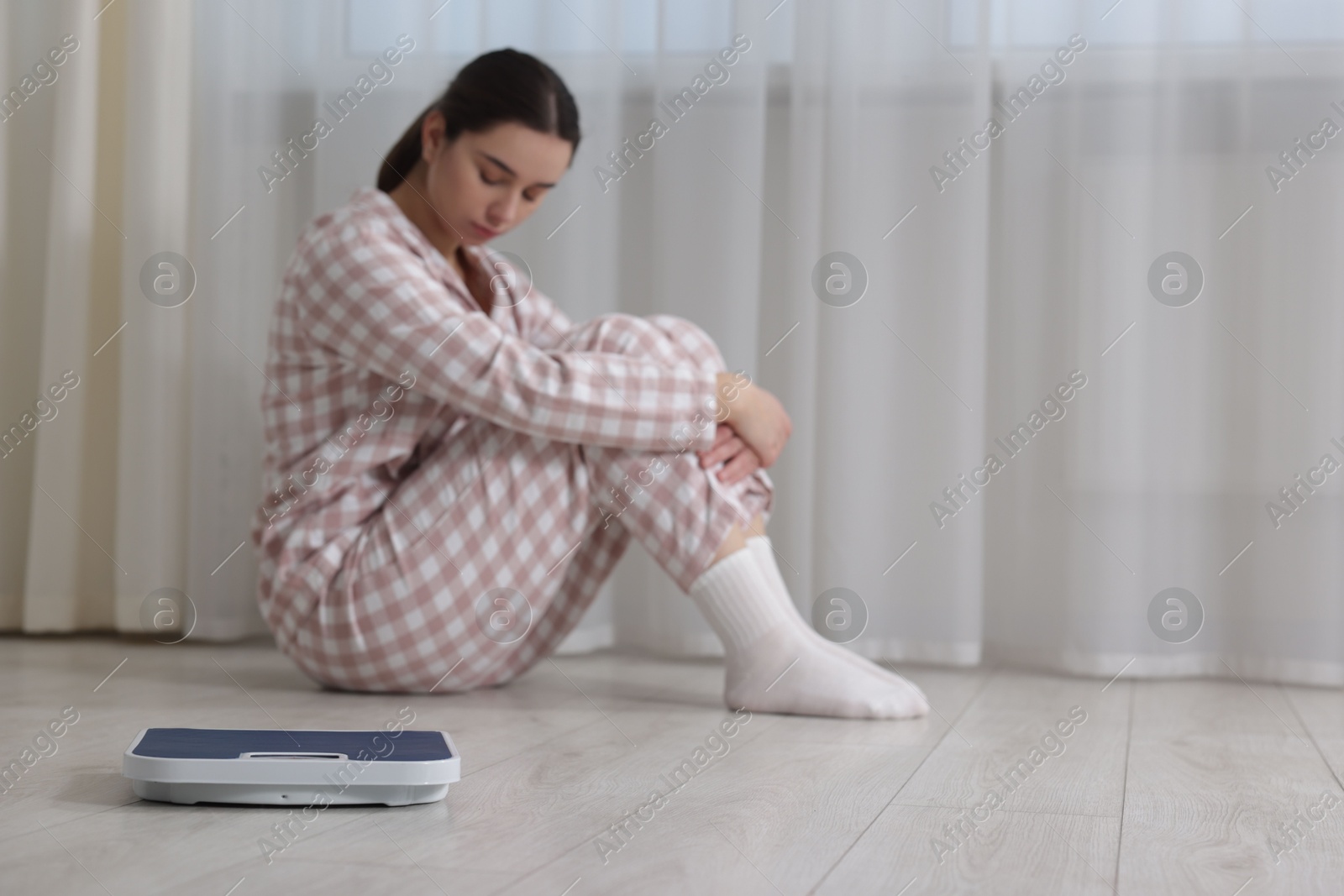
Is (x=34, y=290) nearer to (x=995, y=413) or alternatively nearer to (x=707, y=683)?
(x=707, y=683)

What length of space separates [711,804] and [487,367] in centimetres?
55

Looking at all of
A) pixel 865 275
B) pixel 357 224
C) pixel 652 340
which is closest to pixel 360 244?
pixel 357 224

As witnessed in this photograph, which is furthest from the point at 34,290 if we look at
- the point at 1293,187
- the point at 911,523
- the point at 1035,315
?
the point at 1293,187

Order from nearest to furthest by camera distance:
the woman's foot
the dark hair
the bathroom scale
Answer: the bathroom scale < the woman's foot < the dark hair

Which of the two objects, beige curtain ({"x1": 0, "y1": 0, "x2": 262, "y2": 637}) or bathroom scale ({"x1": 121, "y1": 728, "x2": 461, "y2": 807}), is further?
beige curtain ({"x1": 0, "y1": 0, "x2": 262, "y2": 637})

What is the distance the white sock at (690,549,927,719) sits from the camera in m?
1.20

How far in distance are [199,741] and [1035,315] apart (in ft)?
3.91

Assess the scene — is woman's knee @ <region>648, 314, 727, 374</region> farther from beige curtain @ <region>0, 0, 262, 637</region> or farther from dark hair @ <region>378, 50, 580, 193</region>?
beige curtain @ <region>0, 0, 262, 637</region>

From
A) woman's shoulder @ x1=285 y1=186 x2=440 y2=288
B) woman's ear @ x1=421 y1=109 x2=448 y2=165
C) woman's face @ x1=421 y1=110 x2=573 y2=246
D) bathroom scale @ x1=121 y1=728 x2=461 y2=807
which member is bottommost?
bathroom scale @ x1=121 y1=728 x2=461 y2=807

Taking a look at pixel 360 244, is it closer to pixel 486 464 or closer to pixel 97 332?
pixel 486 464

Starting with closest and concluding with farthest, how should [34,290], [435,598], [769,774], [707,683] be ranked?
1. [769,774]
2. [435,598]
3. [707,683]
4. [34,290]

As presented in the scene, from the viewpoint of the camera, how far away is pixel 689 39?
1721 millimetres

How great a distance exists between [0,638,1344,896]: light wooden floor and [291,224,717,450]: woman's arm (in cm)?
29

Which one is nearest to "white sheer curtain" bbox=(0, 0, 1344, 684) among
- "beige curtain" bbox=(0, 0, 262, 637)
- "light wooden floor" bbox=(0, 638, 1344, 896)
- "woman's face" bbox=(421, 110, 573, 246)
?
"beige curtain" bbox=(0, 0, 262, 637)
